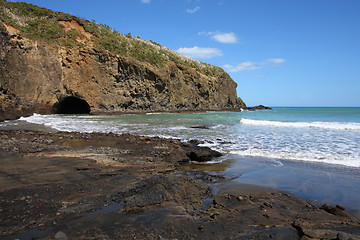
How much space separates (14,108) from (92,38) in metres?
18.3

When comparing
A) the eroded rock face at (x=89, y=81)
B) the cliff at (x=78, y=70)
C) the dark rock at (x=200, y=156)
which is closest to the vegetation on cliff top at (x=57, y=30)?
the cliff at (x=78, y=70)

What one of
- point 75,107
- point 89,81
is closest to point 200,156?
point 89,81

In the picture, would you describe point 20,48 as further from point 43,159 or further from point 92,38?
point 43,159

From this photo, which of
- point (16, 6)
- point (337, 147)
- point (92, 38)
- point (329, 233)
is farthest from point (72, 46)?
point (329, 233)

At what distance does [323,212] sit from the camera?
12.2 ft

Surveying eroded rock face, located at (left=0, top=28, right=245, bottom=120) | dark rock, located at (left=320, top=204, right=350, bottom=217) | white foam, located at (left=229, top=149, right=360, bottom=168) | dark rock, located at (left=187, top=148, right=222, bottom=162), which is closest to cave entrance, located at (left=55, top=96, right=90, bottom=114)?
eroded rock face, located at (left=0, top=28, right=245, bottom=120)

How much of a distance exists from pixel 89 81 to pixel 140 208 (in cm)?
3288

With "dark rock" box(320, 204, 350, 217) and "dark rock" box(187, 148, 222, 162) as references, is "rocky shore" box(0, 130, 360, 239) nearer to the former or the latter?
"dark rock" box(320, 204, 350, 217)

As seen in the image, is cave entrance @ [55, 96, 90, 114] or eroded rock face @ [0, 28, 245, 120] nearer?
eroded rock face @ [0, 28, 245, 120]

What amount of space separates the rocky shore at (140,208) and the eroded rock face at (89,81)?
2019 centimetres

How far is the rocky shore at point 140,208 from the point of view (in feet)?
9.59

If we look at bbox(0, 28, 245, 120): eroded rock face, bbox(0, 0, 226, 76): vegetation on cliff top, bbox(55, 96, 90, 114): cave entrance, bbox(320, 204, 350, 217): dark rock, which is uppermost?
bbox(0, 0, 226, 76): vegetation on cliff top

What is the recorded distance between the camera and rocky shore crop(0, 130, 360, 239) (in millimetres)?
2924

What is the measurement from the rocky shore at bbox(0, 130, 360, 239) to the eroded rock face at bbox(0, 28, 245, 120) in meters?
20.2
